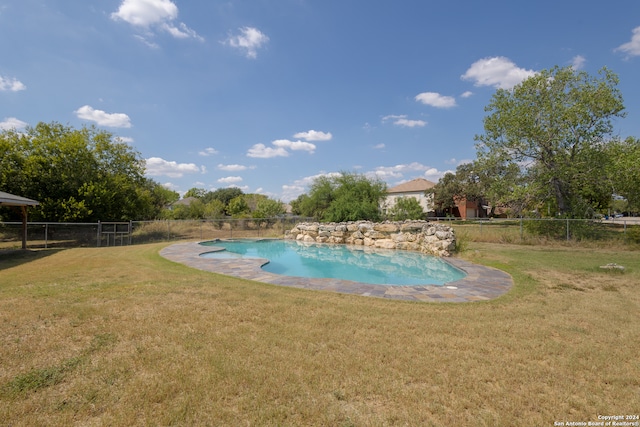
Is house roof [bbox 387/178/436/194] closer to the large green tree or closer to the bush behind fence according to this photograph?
the bush behind fence

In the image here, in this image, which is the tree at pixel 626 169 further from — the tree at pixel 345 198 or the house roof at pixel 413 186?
the house roof at pixel 413 186

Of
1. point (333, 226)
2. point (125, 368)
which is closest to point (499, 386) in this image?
point (125, 368)

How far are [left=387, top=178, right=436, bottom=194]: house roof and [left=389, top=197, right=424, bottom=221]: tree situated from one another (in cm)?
1986

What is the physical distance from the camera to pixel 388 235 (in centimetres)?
1362

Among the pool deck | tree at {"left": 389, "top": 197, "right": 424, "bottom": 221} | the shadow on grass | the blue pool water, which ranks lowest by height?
the blue pool water

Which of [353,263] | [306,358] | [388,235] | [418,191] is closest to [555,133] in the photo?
[388,235]

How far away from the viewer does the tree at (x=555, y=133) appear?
13.0m

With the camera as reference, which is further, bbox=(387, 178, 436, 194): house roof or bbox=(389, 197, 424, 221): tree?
bbox=(387, 178, 436, 194): house roof

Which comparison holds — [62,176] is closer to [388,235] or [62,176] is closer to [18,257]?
[18,257]

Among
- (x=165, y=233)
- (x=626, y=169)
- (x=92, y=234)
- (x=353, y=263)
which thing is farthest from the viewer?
(x=165, y=233)

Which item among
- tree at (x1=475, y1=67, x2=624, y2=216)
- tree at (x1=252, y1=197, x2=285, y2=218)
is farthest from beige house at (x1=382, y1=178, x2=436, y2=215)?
tree at (x1=475, y1=67, x2=624, y2=216)

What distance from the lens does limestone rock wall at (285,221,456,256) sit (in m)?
11.1

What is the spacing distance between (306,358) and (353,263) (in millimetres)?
7544

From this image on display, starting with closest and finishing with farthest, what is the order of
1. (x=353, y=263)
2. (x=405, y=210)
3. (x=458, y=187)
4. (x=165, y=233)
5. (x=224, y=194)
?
(x=353, y=263)
(x=165, y=233)
(x=405, y=210)
(x=458, y=187)
(x=224, y=194)
